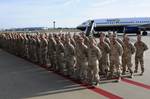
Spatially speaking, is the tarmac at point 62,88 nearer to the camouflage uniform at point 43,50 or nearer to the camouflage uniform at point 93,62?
the camouflage uniform at point 93,62

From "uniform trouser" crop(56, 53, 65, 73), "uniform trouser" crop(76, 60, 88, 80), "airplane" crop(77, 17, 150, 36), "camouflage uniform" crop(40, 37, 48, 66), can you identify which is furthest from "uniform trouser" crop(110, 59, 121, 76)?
"airplane" crop(77, 17, 150, 36)

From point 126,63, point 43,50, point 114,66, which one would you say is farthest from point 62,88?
point 43,50

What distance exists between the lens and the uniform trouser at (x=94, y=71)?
12445 millimetres

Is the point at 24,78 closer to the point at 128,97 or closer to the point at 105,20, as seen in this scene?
the point at 128,97

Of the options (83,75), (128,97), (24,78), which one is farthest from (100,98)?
(24,78)

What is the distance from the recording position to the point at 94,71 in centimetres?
1246

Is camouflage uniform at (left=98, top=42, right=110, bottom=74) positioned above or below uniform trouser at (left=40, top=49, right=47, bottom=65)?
above

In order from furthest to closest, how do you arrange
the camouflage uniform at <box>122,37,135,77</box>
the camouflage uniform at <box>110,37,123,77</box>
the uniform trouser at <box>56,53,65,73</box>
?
the uniform trouser at <box>56,53,65,73</box>
the camouflage uniform at <box>122,37,135,77</box>
the camouflage uniform at <box>110,37,123,77</box>

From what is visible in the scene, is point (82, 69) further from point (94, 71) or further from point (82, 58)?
point (94, 71)

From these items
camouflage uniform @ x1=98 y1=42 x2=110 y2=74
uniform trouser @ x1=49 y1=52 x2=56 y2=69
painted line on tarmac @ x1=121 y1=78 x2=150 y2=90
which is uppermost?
camouflage uniform @ x1=98 y1=42 x2=110 y2=74

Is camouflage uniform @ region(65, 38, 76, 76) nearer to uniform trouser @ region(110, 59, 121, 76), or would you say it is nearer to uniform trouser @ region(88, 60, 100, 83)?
uniform trouser @ region(110, 59, 121, 76)

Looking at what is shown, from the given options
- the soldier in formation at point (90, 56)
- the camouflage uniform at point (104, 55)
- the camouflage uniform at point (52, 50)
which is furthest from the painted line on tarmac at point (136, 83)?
the camouflage uniform at point (52, 50)

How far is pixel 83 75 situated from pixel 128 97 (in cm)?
278

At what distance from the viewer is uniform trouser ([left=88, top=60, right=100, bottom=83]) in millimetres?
12445
